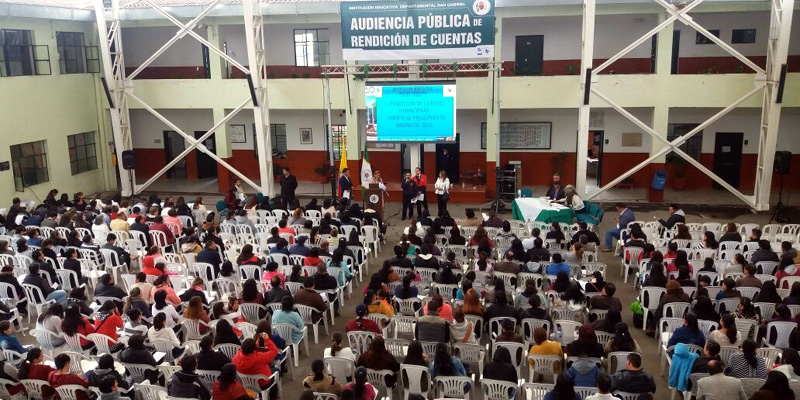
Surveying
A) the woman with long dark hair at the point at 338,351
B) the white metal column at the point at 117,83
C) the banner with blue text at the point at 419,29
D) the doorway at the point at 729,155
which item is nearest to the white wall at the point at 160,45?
the white metal column at the point at 117,83

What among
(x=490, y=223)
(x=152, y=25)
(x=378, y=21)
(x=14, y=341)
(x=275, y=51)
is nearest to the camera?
(x=14, y=341)

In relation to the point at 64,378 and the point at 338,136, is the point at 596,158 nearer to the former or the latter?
the point at 338,136

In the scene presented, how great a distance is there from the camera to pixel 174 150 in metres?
24.2

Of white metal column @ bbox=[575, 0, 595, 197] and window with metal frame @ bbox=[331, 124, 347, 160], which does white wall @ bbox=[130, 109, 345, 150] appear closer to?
window with metal frame @ bbox=[331, 124, 347, 160]

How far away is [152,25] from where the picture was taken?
20984 mm

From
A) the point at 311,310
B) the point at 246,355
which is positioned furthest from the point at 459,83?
the point at 246,355

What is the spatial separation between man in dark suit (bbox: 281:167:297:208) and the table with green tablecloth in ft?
19.0

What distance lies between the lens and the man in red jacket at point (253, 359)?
7514 millimetres

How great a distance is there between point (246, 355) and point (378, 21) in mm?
11659

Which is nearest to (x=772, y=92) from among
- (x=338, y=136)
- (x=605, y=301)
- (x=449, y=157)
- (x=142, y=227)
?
(x=449, y=157)

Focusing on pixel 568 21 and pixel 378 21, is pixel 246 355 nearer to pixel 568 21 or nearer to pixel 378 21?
pixel 378 21

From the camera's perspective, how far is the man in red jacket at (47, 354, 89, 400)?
705 centimetres

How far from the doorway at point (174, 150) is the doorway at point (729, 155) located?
17.5m

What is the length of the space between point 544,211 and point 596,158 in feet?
26.5
